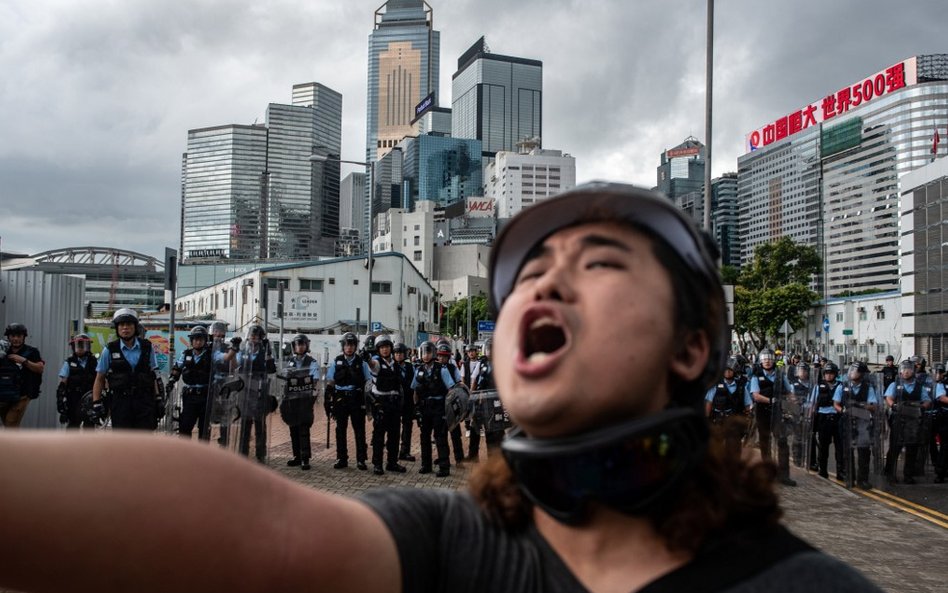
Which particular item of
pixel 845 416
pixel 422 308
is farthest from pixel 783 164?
pixel 845 416

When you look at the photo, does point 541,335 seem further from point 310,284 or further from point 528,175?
point 528,175

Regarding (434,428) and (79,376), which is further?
(434,428)

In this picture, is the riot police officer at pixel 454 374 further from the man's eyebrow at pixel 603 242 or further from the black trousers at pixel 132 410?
the man's eyebrow at pixel 603 242

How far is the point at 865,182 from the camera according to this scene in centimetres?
11419

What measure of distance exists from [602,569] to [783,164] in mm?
151923

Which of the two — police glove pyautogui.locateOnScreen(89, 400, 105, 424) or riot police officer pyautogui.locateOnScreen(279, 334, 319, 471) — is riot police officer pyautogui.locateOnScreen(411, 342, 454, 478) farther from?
police glove pyautogui.locateOnScreen(89, 400, 105, 424)

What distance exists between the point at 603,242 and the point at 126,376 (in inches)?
359

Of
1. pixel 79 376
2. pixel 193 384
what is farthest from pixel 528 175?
pixel 193 384

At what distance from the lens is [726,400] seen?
10.7 metres

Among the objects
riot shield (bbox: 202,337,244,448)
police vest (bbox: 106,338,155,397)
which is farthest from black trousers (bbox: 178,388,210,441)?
police vest (bbox: 106,338,155,397)

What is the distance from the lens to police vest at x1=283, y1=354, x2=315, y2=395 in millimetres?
11102

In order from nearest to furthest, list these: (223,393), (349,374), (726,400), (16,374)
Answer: (223,393) < (16,374) < (726,400) < (349,374)

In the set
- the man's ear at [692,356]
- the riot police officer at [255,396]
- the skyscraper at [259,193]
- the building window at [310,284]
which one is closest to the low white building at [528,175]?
the skyscraper at [259,193]

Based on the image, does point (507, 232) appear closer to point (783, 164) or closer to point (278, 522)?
point (278, 522)
